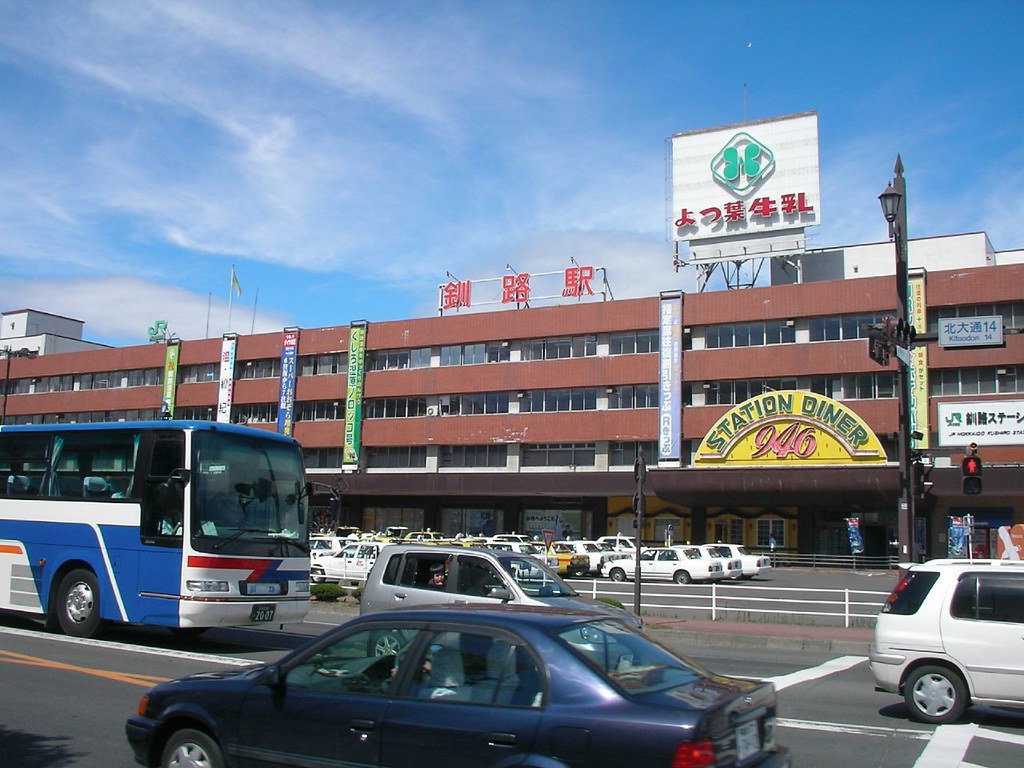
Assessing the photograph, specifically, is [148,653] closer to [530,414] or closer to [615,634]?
[615,634]

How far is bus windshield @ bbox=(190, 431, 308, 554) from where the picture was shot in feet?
43.5

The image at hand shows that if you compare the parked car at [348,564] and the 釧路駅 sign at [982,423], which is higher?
the 釧路駅 sign at [982,423]

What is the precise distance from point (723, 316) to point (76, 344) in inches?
2335

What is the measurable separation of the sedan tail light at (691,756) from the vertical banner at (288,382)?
198 ft

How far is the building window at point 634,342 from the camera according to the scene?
53062 millimetres

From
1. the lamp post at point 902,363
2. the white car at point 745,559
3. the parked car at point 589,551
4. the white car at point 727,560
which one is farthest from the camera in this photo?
the parked car at point 589,551

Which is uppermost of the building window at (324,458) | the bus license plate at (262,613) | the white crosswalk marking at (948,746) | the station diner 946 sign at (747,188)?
the station diner 946 sign at (747,188)

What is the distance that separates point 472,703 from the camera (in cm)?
529

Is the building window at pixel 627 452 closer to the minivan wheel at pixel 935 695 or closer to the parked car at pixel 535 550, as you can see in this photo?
the parked car at pixel 535 550

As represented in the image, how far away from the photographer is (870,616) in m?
20.0

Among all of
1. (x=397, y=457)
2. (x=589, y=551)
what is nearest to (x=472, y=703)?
(x=589, y=551)

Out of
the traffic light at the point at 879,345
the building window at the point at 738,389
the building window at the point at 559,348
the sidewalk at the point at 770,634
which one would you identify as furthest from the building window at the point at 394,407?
the traffic light at the point at 879,345

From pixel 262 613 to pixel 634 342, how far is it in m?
41.7

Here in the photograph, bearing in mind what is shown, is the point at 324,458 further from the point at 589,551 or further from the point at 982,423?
the point at 982,423
